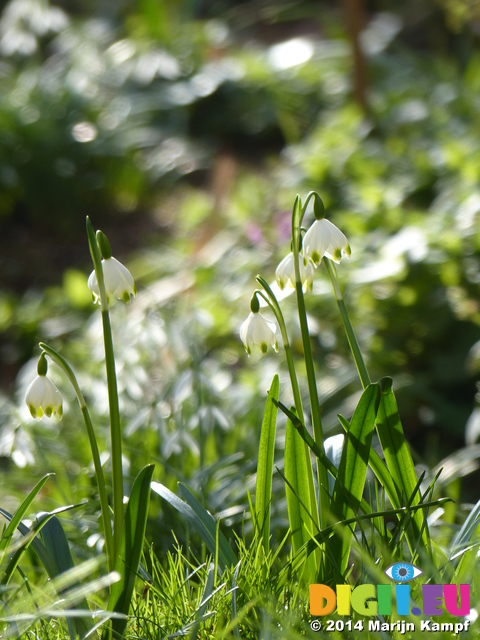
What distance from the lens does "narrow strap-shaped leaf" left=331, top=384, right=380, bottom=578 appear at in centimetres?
117

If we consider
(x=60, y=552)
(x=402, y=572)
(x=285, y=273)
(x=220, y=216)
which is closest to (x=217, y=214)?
(x=220, y=216)

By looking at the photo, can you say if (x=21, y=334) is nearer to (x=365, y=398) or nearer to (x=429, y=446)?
(x=429, y=446)

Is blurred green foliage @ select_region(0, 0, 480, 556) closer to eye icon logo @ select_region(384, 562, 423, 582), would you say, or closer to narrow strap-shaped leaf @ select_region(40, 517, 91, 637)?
narrow strap-shaped leaf @ select_region(40, 517, 91, 637)

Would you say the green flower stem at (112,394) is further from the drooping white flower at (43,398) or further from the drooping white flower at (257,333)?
the drooping white flower at (257,333)

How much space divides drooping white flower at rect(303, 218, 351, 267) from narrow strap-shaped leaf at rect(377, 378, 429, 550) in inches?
10.2

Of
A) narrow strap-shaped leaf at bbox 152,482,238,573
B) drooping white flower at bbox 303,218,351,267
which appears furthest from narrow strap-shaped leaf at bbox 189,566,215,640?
drooping white flower at bbox 303,218,351,267

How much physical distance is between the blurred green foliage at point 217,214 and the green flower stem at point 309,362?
1.55 feet

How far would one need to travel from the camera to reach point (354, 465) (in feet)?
3.98

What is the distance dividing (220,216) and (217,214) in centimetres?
11

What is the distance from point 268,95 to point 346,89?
31.1 inches

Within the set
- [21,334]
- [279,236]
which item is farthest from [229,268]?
[21,334]

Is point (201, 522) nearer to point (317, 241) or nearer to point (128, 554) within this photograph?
point (128, 554)

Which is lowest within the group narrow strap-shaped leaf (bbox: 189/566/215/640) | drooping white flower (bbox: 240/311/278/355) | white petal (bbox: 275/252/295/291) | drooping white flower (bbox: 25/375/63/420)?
narrow strap-shaped leaf (bbox: 189/566/215/640)

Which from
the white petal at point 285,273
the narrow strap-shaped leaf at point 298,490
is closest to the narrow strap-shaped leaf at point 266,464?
the narrow strap-shaped leaf at point 298,490
